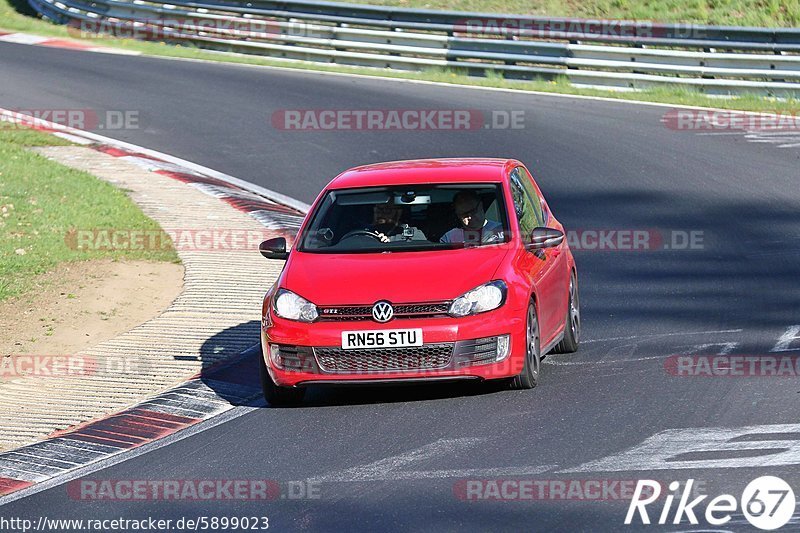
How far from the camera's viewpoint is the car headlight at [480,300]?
8914 mm

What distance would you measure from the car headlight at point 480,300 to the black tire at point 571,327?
5.06 ft

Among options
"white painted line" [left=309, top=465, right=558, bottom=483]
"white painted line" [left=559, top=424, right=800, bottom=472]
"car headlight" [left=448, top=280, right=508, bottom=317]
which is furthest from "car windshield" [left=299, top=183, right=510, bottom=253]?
"white painted line" [left=309, top=465, right=558, bottom=483]

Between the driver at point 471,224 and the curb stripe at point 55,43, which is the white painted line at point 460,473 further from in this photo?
the curb stripe at point 55,43

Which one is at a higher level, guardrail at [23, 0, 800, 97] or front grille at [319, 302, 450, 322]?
front grille at [319, 302, 450, 322]

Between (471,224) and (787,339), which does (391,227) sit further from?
(787,339)

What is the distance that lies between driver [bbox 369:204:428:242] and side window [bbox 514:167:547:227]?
1155 mm

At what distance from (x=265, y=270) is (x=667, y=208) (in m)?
4.91

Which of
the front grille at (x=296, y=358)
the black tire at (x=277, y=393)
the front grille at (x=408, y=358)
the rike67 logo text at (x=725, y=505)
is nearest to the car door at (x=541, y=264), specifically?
the front grille at (x=408, y=358)

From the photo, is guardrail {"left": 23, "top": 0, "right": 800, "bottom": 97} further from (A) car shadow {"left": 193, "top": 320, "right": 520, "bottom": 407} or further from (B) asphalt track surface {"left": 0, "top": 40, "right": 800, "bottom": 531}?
(A) car shadow {"left": 193, "top": 320, "right": 520, "bottom": 407}

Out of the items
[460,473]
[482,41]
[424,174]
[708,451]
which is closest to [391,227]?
[424,174]

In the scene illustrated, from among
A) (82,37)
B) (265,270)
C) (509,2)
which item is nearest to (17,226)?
(265,270)

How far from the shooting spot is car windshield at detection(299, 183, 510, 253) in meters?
9.87

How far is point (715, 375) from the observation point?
939 centimetres

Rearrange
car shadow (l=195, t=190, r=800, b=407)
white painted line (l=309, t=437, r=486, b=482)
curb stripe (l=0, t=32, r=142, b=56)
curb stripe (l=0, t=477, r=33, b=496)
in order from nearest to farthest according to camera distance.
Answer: white painted line (l=309, t=437, r=486, b=482), curb stripe (l=0, t=477, r=33, b=496), car shadow (l=195, t=190, r=800, b=407), curb stripe (l=0, t=32, r=142, b=56)
